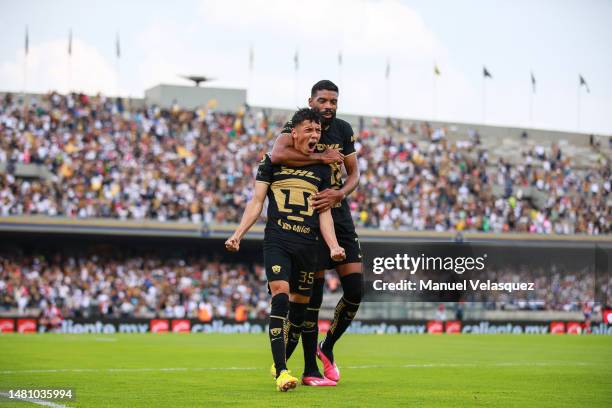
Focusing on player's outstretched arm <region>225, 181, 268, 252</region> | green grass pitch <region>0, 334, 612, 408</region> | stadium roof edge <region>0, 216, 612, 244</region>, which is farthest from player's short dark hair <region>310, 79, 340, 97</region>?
stadium roof edge <region>0, 216, 612, 244</region>

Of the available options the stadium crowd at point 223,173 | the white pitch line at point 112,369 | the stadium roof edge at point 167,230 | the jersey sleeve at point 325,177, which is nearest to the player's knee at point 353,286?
the jersey sleeve at point 325,177

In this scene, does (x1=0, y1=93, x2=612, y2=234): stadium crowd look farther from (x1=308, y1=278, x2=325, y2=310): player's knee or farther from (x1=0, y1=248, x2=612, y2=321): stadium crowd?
(x1=308, y1=278, x2=325, y2=310): player's knee

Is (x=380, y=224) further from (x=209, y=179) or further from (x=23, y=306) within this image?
(x=23, y=306)

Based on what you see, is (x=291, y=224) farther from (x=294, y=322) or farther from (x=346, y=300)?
(x=346, y=300)

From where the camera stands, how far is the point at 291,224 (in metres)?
9.99

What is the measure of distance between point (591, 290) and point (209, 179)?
16.1m

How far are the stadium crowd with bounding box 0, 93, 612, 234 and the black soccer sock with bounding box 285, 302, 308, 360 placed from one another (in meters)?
27.7

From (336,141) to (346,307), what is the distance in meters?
1.85

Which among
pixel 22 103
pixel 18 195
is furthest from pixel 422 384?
Result: pixel 22 103

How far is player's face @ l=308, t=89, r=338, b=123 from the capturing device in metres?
10.6

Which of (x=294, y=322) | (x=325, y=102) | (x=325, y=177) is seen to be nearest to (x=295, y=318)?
(x=294, y=322)

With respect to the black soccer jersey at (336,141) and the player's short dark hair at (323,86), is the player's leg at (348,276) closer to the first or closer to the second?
the black soccer jersey at (336,141)

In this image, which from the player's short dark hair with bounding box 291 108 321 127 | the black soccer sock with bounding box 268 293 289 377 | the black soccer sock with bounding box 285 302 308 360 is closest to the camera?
the black soccer sock with bounding box 268 293 289 377

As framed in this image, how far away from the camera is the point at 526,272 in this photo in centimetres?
4375
